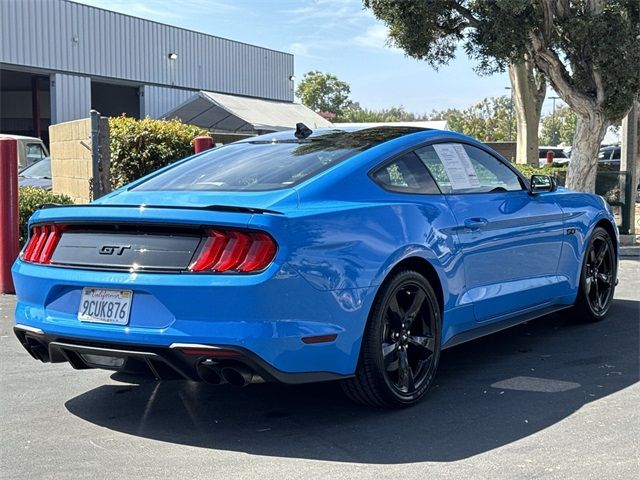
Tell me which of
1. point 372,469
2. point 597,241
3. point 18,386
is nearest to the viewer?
point 372,469

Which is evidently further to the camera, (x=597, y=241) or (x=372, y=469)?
(x=597, y=241)

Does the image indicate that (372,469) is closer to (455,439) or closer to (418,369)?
(455,439)

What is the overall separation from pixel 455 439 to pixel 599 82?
10.3m

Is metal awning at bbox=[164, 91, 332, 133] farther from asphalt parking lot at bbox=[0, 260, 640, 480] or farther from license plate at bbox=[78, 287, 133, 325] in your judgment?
license plate at bbox=[78, 287, 133, 325]

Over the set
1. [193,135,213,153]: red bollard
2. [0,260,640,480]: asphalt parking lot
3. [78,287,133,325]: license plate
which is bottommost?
[0,260,640,480]: asphalt parking lot

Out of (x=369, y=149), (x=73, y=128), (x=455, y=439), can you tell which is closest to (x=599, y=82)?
(x=73, y=128)

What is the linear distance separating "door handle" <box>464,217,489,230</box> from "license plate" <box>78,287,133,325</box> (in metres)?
2.13

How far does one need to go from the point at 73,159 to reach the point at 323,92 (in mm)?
76270

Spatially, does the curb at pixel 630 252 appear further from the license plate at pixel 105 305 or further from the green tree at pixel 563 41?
the license plate at pixel 105 305

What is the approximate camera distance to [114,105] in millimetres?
42562

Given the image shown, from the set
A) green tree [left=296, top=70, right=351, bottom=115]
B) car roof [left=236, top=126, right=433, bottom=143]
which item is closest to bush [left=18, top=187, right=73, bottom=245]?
car roof [left=236, top=126, right=433, bottom=143]

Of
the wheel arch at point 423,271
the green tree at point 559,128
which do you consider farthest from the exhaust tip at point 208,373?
the green tree at point 559,128

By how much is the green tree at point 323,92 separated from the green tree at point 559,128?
2809cm

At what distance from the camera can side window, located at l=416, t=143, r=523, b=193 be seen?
16.9 ft
